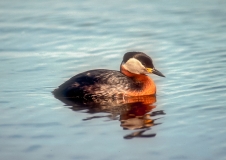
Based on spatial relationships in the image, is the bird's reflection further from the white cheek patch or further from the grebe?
the white cheek patch

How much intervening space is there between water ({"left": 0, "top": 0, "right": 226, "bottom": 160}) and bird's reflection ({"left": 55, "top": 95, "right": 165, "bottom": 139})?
0.05m

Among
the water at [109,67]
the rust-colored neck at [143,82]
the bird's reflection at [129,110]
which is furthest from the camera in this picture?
the rust-colored neck at [143,82]

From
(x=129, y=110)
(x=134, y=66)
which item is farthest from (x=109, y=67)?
(x=129, y=110)

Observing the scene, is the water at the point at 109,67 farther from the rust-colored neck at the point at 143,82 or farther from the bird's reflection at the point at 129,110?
the rust-colored neck at the point at 143,82

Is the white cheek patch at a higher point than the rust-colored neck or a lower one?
higher

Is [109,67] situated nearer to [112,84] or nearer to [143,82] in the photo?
[143,82]

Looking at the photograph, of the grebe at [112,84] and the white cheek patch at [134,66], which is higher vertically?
the white cheek patch at [134,66]

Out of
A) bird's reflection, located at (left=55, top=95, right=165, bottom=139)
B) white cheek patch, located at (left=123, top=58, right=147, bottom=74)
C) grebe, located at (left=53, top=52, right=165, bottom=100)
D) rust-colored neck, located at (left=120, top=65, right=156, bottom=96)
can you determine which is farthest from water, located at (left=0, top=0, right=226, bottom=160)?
white cheek patch, located at (left=123, top=58, right=147, bottom=74)

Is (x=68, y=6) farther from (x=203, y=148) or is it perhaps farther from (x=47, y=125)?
(x=203, y=148)

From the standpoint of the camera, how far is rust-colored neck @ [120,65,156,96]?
11.7 meters

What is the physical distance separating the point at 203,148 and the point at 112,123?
1.91m

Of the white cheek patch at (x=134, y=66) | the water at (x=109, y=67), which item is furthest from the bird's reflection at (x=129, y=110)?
the white cheek patch at (x=134, y=66)

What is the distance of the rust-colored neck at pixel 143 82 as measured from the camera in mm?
11742

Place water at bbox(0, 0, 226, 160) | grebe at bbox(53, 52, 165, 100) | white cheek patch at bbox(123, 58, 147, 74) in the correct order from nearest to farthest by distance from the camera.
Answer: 1. water at bbox(0, 0, 226, 160)
2. grebe at bbox(53, 52, 165, 100)
3. white cheek patch at bbox(123, 58, 147, 74)
